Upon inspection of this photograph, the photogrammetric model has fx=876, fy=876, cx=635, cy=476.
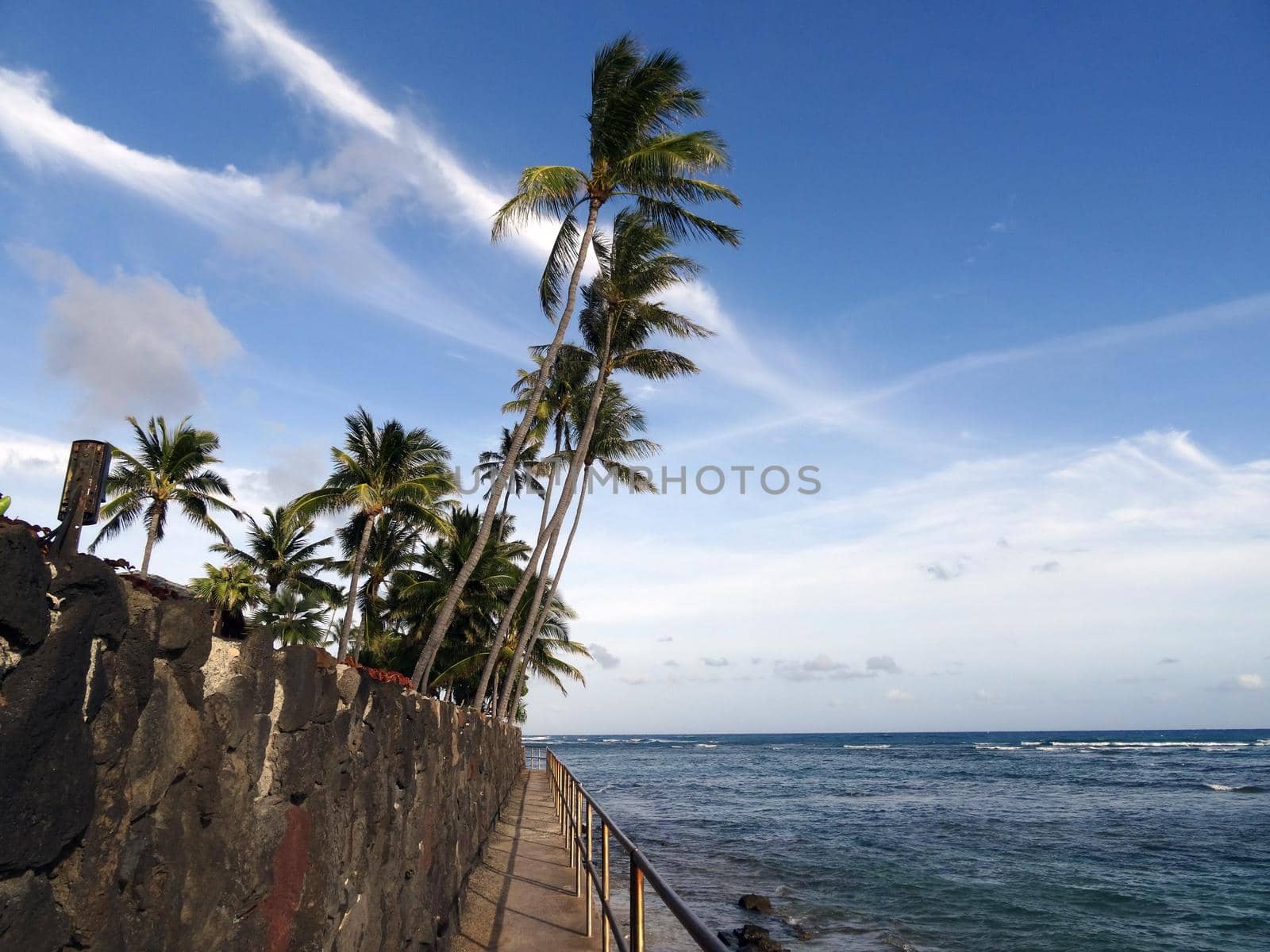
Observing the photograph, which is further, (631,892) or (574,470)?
(574,470)

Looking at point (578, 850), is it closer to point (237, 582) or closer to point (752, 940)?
point (752, 940)

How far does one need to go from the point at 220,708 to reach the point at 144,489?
2476 centimetres

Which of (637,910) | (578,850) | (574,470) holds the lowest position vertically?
(578,850)

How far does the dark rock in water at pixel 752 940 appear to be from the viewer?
9.11m

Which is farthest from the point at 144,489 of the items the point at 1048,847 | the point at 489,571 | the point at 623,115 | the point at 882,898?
the point at 1048,847

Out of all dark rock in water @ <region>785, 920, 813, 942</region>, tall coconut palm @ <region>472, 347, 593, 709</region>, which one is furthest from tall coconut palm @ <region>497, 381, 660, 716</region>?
dark rock in water @ <region>785, 920, 813, 942</region>

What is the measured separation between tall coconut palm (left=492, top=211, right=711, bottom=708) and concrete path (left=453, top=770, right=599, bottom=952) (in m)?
7.06

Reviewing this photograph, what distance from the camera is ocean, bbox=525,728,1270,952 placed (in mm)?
11398

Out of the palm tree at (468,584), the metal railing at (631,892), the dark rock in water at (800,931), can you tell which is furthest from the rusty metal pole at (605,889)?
the palm tree at (468,584)

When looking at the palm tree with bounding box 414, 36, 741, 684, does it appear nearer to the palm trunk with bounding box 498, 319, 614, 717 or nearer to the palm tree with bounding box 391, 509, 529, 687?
the palm trunk with bounding box 498, 319, 614, 717

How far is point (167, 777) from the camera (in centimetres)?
207

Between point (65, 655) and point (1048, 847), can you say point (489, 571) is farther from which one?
point (65, 655)

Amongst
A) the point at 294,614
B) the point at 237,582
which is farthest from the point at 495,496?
the point at 294,614

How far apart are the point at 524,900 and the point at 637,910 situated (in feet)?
14.5
